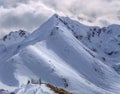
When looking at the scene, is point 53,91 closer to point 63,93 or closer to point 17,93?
point 63,93

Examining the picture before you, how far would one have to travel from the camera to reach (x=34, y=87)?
156750 millimetres

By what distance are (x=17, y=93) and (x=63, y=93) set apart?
645 inches

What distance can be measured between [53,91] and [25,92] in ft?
34.9

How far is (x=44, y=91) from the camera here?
152 m

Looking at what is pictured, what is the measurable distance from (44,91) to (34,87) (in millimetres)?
6262

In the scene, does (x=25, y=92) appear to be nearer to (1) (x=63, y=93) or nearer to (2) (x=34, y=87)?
(2) (x=34, y=87)

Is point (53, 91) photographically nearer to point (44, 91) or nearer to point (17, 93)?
point (44, 91)

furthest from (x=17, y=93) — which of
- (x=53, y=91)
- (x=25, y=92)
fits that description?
(x=53, y=91)

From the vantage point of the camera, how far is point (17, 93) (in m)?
156

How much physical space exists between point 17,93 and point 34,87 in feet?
19.6

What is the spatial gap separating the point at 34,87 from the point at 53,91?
28.1 ft

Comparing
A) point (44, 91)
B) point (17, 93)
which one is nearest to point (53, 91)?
point (44, 91)

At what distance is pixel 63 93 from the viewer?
149750 mm

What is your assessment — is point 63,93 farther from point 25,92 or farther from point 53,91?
point 25,92
